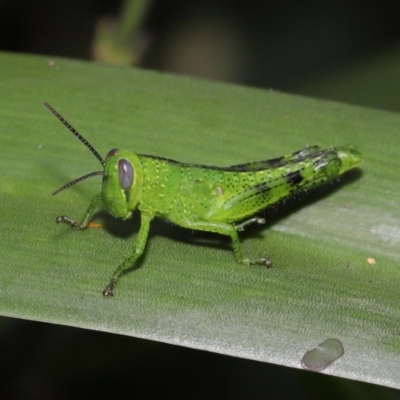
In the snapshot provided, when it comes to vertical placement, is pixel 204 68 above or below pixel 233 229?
below

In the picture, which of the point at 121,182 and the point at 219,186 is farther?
the point at 219,186

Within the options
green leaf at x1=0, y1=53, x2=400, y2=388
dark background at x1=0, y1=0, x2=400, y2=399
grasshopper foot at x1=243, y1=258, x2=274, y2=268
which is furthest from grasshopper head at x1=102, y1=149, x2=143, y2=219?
dark background at x1=0, y1=0, x2=400, y2=399

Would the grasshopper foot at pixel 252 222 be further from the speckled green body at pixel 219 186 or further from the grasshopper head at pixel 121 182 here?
the grasshopper head at pixel 121 182

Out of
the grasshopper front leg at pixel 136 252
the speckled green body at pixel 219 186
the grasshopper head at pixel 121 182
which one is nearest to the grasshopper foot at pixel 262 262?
the speckled green body at pixel 219 186

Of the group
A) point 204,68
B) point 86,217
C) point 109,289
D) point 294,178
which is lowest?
point 204,68

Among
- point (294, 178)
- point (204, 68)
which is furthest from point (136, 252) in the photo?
point (204, 68)

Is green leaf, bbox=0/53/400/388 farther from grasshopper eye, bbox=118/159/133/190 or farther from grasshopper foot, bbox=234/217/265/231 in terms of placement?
grasshopper eye, bbox=118/159/133/190

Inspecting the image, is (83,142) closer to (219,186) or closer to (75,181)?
(75,181)

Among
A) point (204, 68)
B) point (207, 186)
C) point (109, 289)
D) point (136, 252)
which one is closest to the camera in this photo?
point (109, 289)
